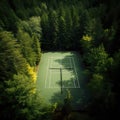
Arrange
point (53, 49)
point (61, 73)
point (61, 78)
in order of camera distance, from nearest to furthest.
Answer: point (61, 78) < point (61, 73) < point (53, 49)

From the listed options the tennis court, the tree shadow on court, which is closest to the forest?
the tree shadow on court

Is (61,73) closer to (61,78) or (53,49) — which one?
(61,78)

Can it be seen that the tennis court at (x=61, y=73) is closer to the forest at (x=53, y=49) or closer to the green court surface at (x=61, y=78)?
the green court surface at (x=61, y=78)

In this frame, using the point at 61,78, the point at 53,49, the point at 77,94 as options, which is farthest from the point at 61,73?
the point at 53,49

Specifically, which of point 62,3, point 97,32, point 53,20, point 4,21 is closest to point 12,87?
point 97,32

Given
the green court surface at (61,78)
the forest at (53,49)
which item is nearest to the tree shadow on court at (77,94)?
the green court surface at (61,78)
